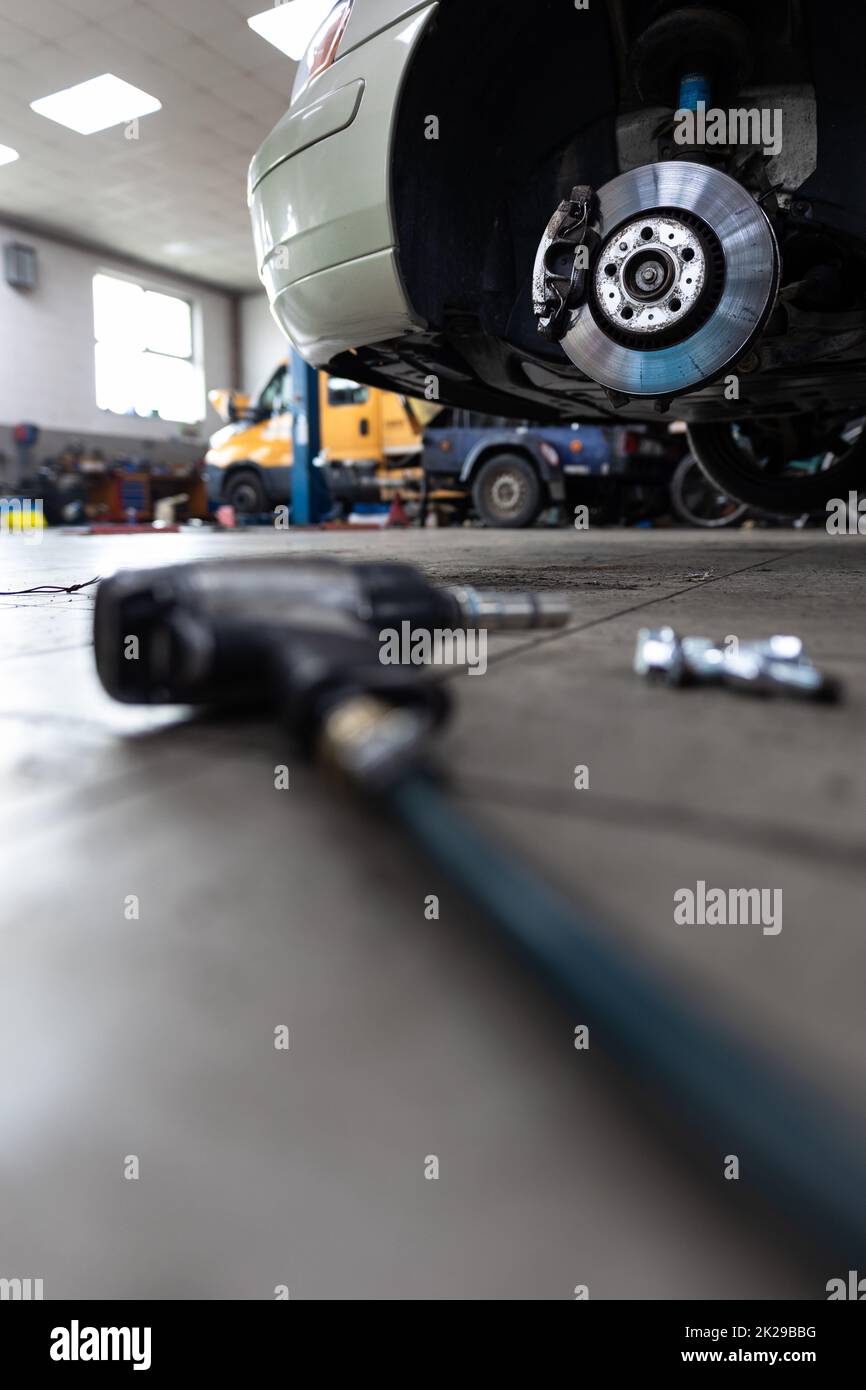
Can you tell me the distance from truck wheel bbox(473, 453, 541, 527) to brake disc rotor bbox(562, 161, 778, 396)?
6122 millimetres

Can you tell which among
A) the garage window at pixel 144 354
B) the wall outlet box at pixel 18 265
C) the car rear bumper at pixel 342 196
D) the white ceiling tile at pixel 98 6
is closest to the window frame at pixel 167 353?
the garage window at pixel 144 354

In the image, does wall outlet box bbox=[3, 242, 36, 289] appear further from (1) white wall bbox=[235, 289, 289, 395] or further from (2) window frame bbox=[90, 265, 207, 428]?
(1) white wall bbox=[235, 289, 289, 395]

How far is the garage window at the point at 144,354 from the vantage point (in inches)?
598

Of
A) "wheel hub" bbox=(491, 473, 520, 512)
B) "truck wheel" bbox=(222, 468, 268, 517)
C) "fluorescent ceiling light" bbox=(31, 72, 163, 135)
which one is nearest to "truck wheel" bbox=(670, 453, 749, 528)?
"wheel hub" bbox=(491, 473, 520, 512)

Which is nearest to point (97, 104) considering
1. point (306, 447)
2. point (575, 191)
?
point (306, 447)

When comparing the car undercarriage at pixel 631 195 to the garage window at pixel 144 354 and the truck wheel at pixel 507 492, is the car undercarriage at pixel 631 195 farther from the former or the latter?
the garage window at pixel 144 354

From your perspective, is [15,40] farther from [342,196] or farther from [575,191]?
[575,191]

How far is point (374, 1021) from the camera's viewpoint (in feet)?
1.38

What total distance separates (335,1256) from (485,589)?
159cm

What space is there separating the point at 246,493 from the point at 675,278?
32.5 ft

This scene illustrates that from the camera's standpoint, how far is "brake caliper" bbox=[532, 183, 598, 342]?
6.48 feet

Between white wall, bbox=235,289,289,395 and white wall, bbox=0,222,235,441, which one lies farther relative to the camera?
white wall, bbox=235,289,289,395

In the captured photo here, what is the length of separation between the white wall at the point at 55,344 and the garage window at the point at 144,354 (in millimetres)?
220
